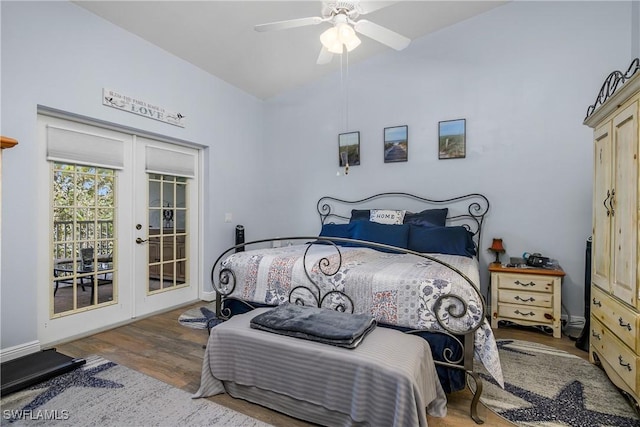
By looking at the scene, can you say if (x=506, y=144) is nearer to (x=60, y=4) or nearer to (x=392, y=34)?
(x=392, y=34)

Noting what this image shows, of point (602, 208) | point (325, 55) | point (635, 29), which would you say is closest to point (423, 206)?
point (602, 208)

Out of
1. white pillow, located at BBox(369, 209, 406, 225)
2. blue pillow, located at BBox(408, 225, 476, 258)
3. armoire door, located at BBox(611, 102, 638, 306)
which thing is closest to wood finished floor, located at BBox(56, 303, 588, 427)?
blue pillow, located at BBox(408, 225, 476, 258)

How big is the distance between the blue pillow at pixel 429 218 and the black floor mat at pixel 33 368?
3248 millimetres

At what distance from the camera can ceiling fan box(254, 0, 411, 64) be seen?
7.52 ft

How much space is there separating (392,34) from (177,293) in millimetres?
3566

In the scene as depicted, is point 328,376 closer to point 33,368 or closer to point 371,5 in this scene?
point 33,368

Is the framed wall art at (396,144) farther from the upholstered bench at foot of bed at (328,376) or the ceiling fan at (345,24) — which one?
the upholstered bench at foot of bed at (328,376)

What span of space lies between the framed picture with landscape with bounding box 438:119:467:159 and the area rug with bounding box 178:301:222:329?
10.3 feet

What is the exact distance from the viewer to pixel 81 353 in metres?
2.54

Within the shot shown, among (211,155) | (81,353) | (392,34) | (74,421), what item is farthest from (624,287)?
(211,155)

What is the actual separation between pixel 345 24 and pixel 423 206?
230 centimetres

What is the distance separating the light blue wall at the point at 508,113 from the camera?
3.19 m

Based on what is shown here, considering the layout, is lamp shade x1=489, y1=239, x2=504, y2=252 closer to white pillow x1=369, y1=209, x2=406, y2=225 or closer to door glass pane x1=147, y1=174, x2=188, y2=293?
white pillow x1=369, y1=209, x2=406, y2=225

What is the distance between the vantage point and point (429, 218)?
358 centimetres
